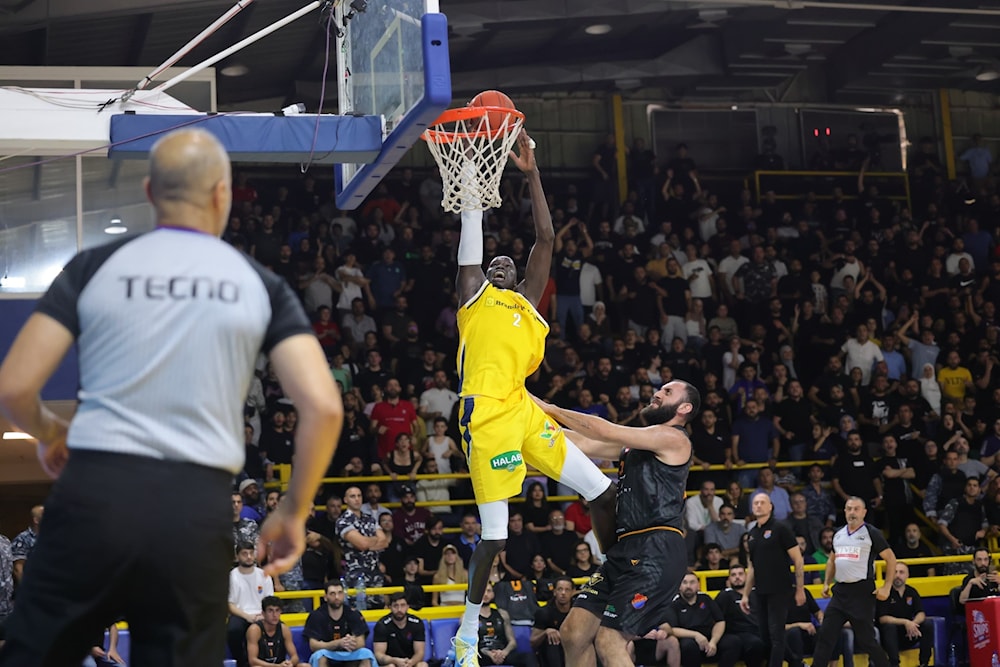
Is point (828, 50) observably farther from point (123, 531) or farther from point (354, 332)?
point (123, 531)

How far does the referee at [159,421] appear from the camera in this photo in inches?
126

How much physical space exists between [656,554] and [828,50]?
56.5 feet

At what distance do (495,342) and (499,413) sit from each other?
473 millimetres

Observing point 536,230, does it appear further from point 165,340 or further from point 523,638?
point 523,638

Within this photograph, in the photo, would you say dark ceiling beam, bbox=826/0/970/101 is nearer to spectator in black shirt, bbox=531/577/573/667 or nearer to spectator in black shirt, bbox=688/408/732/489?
spectator in black shirt, bbox=688/408/732/489

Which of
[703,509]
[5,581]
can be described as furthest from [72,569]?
[703,509]

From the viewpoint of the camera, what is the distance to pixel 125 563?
3178mm

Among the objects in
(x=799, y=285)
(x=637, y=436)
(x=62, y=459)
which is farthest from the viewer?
(x=799, y=285)

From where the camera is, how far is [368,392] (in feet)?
56.3

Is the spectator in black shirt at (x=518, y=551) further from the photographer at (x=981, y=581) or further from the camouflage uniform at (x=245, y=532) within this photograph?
the photographer at (x=981, y=581)

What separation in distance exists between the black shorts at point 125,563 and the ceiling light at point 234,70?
694 inches

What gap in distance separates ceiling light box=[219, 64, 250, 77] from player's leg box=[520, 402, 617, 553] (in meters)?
13.2

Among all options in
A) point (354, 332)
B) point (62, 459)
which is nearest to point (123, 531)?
point (62, 459)

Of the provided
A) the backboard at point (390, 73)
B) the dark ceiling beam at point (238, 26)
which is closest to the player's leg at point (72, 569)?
the backboard at point (390, 73)
